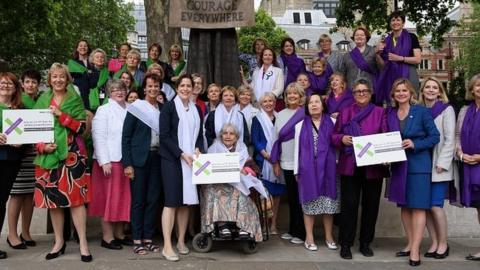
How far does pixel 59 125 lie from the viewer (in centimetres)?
536

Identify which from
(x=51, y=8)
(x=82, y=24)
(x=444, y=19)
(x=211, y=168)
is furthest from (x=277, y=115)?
(x=82, y=24)

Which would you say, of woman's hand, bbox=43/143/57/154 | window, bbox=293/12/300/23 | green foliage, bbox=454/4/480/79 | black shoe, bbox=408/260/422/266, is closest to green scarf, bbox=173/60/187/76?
woman's hand, bbox=43/143/57/154

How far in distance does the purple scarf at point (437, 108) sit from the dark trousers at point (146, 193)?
3155 mm

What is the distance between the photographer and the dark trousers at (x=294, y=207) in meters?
6.32

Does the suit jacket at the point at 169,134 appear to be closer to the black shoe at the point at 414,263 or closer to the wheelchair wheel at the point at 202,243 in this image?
the wheelchair wheel at the point at 202,243

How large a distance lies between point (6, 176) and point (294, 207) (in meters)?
3.41

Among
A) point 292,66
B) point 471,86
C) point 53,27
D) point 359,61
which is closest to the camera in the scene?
point 471,86

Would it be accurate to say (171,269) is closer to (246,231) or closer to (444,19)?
(246,231)

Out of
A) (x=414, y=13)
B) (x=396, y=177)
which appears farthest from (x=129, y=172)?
(x=414, y=13)

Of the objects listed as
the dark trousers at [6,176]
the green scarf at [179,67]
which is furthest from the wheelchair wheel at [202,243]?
the green scarf at [179,67]

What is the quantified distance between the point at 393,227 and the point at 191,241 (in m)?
2.75

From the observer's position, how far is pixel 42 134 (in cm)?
528

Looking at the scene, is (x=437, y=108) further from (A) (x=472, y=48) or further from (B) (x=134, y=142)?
(A) (x=472, y=48)

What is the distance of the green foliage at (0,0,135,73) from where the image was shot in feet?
55.4
